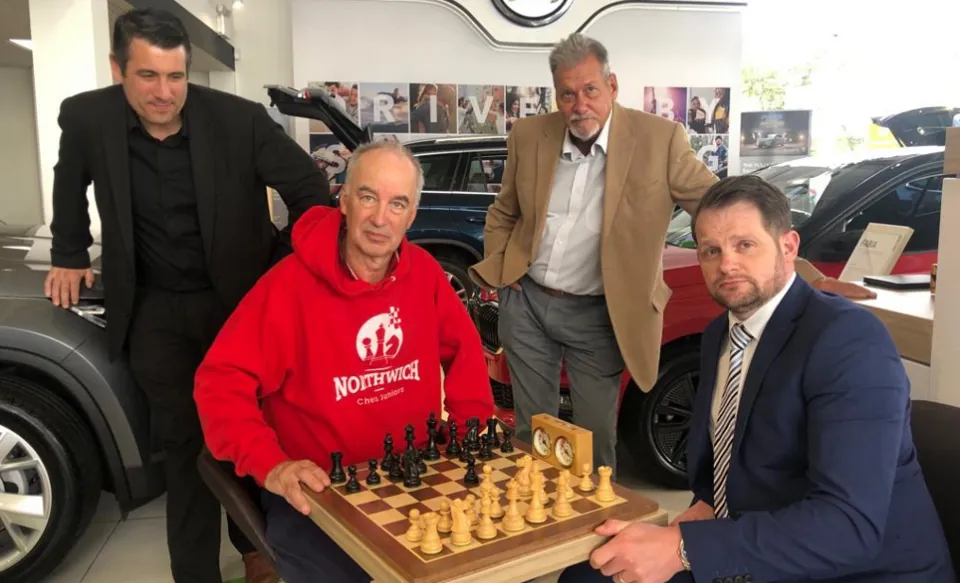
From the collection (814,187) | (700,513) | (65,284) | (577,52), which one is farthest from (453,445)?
(814,187)

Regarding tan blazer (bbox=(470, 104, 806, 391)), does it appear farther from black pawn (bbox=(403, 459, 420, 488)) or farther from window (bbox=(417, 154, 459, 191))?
window (bbox=(417, 154, 459, 191))

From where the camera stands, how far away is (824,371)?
1.27m

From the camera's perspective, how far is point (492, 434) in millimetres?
1804

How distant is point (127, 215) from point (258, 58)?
6204 millimetres

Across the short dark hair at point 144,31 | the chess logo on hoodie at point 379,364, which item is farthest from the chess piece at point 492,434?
the short dark hair at point 144,31

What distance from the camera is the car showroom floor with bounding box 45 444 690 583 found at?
9.07 ft

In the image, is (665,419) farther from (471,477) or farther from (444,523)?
(444,523)

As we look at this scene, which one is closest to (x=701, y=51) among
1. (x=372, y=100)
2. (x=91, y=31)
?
(x=372, y=100)

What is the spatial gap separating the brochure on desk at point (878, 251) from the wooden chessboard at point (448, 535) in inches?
77.9

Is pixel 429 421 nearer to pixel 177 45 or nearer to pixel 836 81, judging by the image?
pixel 177 45

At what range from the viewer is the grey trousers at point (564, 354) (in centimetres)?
263

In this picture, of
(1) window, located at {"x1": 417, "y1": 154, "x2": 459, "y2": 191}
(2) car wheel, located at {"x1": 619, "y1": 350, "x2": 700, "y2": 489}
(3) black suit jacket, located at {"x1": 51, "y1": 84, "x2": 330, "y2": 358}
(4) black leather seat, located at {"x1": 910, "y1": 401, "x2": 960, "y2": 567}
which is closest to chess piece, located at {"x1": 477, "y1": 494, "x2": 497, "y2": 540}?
(4) black leather seat, located at {"x1": 910, "y1": 401, "x2": 960, "y2": 567}

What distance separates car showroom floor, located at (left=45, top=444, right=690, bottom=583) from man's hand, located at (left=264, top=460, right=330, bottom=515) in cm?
136

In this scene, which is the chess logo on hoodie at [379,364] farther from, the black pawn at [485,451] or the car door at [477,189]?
the car door at [477,189]
